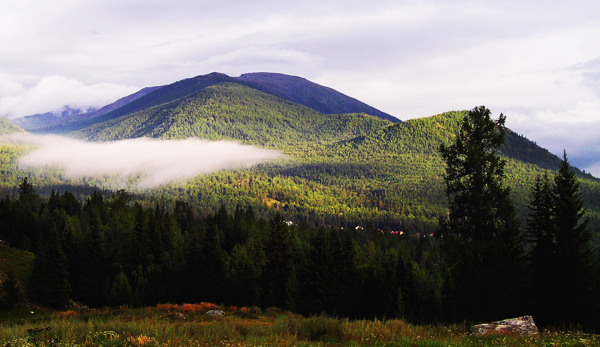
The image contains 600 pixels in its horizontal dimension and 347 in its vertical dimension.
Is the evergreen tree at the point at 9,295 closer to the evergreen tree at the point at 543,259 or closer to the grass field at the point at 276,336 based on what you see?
the grass field at the point at 276,336

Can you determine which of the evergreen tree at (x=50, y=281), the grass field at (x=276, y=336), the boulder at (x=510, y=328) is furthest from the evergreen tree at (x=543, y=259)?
the evergreen tree at (x=50, y=281)

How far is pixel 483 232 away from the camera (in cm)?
2891

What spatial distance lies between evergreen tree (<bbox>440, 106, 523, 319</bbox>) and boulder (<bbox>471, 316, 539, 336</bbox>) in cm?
1016

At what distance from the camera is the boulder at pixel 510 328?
1712cm

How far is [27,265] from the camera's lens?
64.1 metres

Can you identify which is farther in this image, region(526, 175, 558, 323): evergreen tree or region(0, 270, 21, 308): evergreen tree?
region(0, 270, 21, 308): evergreen tree

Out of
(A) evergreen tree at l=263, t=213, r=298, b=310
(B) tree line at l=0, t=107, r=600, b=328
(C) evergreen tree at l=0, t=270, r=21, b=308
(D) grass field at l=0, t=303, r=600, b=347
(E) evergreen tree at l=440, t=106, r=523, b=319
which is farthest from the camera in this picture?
(A) evergreen tree at l=263, t=213, r=298, b=310

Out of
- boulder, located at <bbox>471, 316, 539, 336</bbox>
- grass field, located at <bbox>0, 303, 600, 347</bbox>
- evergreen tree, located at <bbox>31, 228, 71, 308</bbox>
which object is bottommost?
evergreen tree, located at <bbox>31, 228, 71, 308</bbox>

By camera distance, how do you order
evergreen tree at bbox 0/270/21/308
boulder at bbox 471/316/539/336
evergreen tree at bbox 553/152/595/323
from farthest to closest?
1. evergreen tree at bbox 0/270/21/308
2. evergreen tree at bbox 553/152/595/323
3. boulder at bbox 471/316/539/336

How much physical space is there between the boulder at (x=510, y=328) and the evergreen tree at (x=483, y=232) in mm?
10156

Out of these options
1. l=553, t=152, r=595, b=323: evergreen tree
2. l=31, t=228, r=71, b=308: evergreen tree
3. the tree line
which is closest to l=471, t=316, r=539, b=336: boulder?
the tree line

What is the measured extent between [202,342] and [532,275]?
72.2 ft

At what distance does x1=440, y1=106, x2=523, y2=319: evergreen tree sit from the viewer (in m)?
28.2

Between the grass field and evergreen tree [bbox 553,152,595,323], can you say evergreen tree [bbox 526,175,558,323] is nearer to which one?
evergreen tree [bbox 553,152,595,323]
